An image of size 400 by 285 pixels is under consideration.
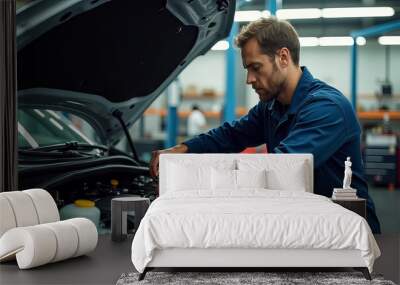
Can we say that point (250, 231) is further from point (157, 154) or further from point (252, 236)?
point (157, 154)

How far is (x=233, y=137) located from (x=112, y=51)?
3.97 ft

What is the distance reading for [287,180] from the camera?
4.36 meters

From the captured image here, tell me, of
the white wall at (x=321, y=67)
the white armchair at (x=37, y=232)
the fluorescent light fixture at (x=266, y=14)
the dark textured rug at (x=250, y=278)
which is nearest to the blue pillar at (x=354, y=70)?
the white wall at (x=321, y=67)

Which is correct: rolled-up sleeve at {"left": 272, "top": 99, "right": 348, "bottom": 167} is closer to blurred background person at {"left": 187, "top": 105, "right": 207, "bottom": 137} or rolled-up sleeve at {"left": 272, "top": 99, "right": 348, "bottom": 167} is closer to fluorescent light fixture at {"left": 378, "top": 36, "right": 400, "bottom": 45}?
blurred background person at {"left": 187, "top": 105, "right": 207, "bottom": 137}

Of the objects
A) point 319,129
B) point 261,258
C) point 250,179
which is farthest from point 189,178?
point 261,258

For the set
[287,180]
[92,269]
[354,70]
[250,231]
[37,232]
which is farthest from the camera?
Answer: [354,70]

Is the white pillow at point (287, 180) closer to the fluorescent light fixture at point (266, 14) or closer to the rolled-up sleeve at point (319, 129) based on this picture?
the rolled-up sleeve at point (319, 129)

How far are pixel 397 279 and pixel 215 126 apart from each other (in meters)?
2.10

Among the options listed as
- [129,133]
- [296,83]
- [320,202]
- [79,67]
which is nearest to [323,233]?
[320,202]

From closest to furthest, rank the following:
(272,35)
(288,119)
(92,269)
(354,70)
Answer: (92,269)
(288,119)
(272,35)
(354,70)

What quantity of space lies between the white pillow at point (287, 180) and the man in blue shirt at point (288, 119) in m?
0.19

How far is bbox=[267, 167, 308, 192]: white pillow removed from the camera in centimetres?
436

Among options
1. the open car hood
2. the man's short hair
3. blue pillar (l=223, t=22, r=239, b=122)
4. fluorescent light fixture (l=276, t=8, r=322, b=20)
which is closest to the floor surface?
the open car hood

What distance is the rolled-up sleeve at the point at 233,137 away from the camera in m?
4.90
